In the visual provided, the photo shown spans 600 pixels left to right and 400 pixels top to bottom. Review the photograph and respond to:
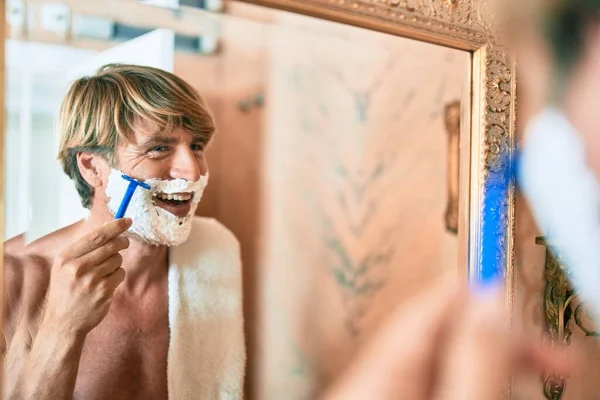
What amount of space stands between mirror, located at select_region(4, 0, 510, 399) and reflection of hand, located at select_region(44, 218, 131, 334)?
0.12 ft

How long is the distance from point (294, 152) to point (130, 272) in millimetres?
246

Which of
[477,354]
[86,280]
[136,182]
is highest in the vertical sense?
[136,182]

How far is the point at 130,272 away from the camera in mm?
662

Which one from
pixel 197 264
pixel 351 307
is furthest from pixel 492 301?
pixel 197 264

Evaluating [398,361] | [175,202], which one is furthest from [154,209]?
[398,361]

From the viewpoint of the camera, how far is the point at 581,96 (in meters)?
0.91

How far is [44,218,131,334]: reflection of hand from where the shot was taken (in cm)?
62

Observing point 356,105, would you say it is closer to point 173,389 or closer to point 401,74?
point 401,74

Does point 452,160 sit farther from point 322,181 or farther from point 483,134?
point 322,181

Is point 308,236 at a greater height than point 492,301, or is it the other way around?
point 308,236

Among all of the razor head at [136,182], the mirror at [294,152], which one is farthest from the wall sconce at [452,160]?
the razor head at [136,182]

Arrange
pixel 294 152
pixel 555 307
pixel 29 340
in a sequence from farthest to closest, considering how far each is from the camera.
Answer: pixel 555 307 → pixel 294 152 → pixel 29 340

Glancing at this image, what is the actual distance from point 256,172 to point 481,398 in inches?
17.3

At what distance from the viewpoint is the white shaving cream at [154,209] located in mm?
642
